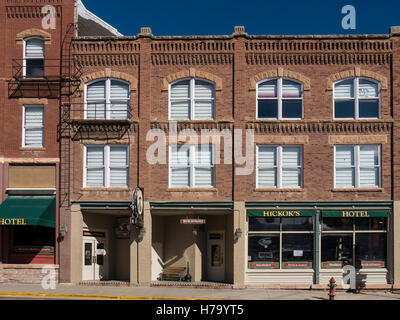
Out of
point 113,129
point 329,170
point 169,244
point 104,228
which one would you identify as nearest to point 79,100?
point 113,129

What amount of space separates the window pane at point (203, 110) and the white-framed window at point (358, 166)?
19.5 feet

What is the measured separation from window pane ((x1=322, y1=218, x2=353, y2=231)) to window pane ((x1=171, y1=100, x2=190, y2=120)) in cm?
785

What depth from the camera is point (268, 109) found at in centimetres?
2489

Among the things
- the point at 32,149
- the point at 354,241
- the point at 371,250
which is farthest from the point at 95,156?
the point at 371,250

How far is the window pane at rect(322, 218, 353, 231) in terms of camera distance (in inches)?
956

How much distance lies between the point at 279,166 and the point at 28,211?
1126 cm

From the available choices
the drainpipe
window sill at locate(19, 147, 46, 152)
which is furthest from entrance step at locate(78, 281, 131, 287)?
the drainpipe

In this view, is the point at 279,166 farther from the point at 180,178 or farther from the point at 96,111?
the point at 96,111

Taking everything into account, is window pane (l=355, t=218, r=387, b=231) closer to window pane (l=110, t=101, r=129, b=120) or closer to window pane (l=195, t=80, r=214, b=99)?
window pane (l=195, t=80, r=214, b=99)

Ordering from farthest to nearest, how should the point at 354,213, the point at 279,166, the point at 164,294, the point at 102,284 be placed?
the point at 279,166 < the point at 102,284 < the point at 354,213 < the point at 164,294

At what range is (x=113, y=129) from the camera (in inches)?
984

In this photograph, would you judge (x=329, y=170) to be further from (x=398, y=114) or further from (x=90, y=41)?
(x=90, y=41)

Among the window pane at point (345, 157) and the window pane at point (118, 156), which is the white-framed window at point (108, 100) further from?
the window pane at point (345, 157)

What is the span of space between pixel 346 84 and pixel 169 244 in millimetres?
11339
